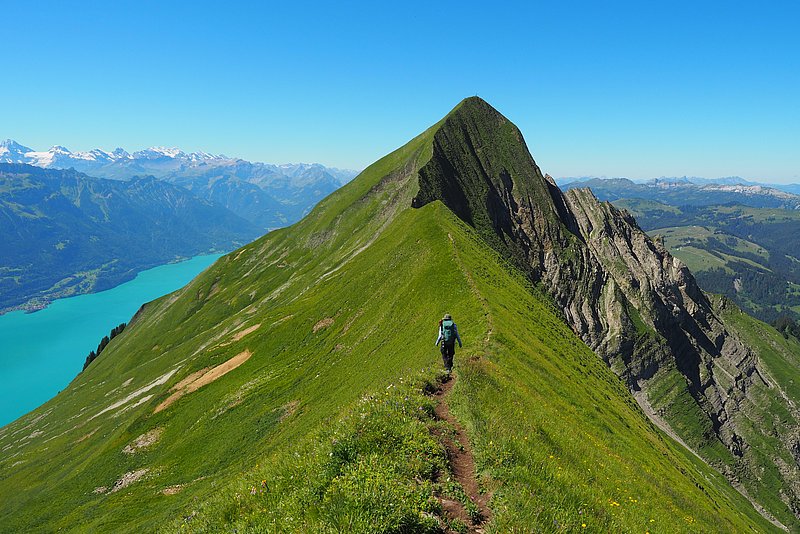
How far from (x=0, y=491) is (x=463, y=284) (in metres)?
93.9

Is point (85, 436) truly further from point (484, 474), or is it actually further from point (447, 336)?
point (484, 474)

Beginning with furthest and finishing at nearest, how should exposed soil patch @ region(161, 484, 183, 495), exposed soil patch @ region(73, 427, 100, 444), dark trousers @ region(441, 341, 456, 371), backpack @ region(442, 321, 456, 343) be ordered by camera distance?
exposed soil patch @ region(73, 427, 100, 444)
exposed soil patch @ region(161, 484, 183, 495)
dark trousers @ region(441, 341, 456, 371)
backpack @ region(442, 321, 456, 343)

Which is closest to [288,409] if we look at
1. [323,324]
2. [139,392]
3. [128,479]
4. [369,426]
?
[323,324]

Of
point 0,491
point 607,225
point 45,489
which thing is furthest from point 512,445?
point 607,225

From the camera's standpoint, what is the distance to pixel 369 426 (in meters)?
12.9

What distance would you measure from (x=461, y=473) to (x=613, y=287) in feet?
433

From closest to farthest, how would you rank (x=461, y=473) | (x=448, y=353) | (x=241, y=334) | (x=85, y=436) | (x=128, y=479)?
(x=461, y=473) → (x=448, y=353) → (x=128, y=479) → (x=85, y=436) → (x=241, y=334)

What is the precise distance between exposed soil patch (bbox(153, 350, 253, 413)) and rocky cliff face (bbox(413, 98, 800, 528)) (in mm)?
57600

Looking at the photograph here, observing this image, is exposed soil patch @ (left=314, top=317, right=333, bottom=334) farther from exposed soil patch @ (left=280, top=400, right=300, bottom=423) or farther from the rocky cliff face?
the rocky cliff face

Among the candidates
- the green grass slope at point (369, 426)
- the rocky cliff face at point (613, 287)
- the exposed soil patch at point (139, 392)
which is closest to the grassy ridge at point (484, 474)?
the green grass slope at point (369, 426)

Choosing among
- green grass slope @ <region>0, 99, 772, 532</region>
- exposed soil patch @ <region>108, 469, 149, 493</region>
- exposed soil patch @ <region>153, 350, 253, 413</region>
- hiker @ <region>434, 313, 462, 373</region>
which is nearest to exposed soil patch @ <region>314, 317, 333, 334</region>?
green grass slope @ <region>0, 99, 772, 532</region>

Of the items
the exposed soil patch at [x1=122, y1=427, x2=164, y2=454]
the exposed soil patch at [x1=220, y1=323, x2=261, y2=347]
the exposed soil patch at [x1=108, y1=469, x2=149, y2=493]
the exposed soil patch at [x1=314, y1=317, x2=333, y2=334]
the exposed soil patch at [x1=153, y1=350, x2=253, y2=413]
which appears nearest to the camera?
the exposed soil patch at [x1=108, y1=469, x2=149, y2=493]

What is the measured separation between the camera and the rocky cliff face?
114 metres

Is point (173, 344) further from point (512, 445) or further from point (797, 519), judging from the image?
point (797, 519)
